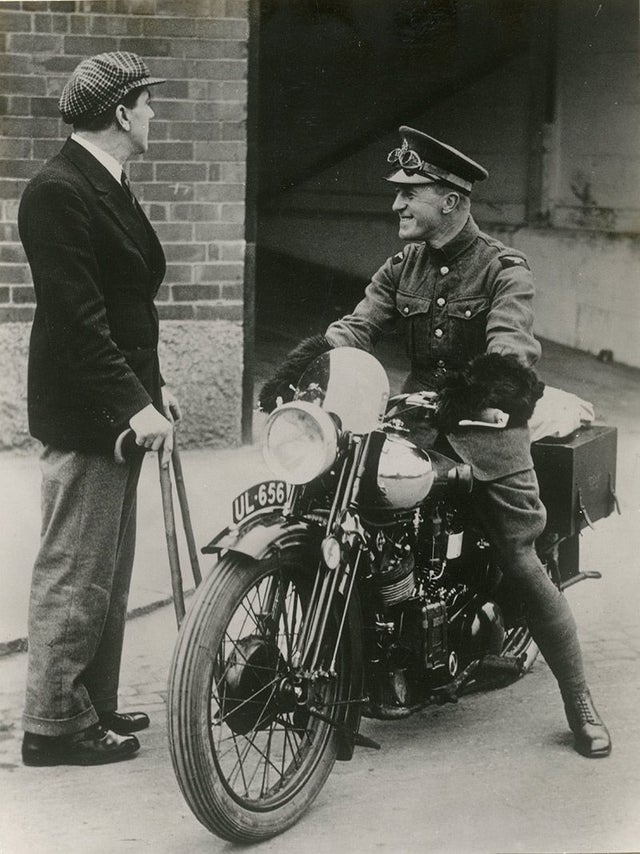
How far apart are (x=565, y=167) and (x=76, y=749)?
8.41 metres

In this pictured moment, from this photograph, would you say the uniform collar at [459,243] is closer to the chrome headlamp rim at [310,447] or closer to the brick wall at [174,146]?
the chrome headlamp rim at [310,447]

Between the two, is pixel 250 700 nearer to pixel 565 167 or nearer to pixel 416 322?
pixel 416 322

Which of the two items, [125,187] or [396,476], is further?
[125,187]

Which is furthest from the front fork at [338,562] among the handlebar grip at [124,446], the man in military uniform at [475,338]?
the handlebar grip at [124,446]

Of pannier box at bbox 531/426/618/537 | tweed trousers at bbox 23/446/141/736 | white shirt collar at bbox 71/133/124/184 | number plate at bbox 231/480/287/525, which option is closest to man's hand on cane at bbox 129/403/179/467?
tweed trousers at bbox 23/446/141/736

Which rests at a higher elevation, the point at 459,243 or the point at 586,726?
the point at 459,243

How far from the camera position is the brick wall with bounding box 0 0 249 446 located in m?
7.20

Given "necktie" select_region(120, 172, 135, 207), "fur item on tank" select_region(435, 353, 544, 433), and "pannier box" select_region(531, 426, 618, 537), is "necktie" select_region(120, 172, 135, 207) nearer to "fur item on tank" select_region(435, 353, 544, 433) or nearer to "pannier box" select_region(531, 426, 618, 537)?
"fur item on tank" select_region(435, 353, 544, 433)

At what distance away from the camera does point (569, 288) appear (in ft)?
36.2

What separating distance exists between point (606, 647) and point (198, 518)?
2299mm

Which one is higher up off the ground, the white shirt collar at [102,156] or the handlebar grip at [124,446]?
the white shirt collar at [102,156]

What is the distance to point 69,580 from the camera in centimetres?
401

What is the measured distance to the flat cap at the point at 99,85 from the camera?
3.88 m

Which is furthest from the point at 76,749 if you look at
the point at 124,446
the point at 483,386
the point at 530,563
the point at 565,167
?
the point at 565,167
